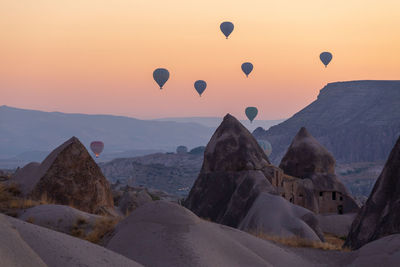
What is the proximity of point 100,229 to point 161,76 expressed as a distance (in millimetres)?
102018

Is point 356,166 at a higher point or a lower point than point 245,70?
lower

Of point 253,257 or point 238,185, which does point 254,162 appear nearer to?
point 238,185

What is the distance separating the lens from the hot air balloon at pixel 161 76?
117m

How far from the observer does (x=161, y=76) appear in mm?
118312

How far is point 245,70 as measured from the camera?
13225 centimetres

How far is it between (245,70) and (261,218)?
339 ft

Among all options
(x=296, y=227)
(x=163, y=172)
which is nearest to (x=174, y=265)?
(x=296, y=227)

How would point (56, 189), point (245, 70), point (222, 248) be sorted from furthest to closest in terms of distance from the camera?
point (245, 70) < point (56, 189) < point (222, 248)

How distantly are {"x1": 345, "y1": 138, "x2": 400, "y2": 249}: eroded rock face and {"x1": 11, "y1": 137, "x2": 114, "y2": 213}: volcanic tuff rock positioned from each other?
409 inches

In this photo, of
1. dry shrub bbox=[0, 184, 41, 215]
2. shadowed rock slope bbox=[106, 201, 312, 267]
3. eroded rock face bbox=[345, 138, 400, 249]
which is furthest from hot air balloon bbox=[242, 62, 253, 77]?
shadowed rock slope bbox=[106, 201, 312, 267]

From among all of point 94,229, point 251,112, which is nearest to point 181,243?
point 94,229

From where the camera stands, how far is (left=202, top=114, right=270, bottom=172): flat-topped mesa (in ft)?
128

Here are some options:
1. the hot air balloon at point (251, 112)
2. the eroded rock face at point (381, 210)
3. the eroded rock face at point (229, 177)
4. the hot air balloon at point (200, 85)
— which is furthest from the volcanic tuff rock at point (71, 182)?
the hot air balloon at point (251, 112)

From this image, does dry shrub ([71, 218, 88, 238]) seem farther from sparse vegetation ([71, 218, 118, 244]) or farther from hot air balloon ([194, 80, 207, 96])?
hot air balloon ([194, 80, 207, 96])
